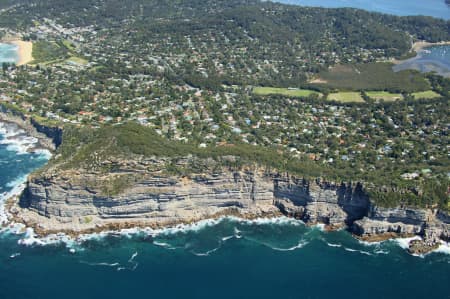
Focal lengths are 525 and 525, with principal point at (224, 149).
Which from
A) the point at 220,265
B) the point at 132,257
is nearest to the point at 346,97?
the point at 220,265

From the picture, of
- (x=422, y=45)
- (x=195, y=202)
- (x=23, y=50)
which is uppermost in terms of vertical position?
(x=422, y=45)

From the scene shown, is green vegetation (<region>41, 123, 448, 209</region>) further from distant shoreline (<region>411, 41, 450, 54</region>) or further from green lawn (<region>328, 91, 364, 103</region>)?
distant shoreline (<region>411, 41, 450, 54</region>)

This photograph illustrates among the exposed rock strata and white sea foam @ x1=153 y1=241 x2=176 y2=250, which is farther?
the exposed rock strata

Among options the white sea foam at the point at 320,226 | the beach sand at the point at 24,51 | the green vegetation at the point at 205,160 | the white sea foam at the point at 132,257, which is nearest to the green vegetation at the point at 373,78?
the green vegetation at the point at 205,160

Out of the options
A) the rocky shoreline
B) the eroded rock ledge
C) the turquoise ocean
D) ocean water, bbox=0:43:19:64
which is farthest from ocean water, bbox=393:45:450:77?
ocean water, bbox=0:43:19:64

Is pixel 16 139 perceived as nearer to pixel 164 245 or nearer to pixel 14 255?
pixel 14 255

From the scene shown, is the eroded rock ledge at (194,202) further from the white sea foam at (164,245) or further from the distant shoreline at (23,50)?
the distant shoreline at (23,50)

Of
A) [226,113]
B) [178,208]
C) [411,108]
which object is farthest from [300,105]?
[178,208]

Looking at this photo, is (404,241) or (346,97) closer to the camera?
(404,241)
